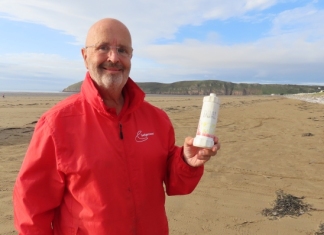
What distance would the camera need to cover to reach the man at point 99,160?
214 centimetres

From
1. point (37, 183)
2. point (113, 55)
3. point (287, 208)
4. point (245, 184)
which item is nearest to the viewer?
point (37, 183)

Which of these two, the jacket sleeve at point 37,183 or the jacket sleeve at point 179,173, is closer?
the jacket sleeve at point 37,183

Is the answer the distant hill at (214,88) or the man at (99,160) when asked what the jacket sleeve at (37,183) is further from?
the distant hill at (214,88)

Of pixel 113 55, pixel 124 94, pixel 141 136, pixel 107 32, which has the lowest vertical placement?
pixel 141 136

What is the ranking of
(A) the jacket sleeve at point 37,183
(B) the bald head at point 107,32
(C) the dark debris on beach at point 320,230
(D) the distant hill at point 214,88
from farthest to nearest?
(D) the distant hill at point 214,88 < (C) the dark debris on beach at point 320,230 < (B) the bald head at point 107,32 < (A) the jacket sleeve at point 37,183

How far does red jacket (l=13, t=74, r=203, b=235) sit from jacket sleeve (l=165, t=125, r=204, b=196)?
0.23m

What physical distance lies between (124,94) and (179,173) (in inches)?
30.5

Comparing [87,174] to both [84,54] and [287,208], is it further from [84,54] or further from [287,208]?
[287,208]

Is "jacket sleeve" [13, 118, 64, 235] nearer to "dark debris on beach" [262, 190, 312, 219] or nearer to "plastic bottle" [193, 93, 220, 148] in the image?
"plastic bottle" [193, 93, 220, 148]

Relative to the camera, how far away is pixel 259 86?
128 m

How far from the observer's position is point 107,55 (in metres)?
2.31

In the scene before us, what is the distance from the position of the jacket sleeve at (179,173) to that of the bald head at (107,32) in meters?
0.86

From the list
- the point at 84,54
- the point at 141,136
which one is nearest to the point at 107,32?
the point at 84,54

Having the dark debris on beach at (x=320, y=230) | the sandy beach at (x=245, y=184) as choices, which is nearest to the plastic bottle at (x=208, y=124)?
the sandy beach at (x=245, y=184)
